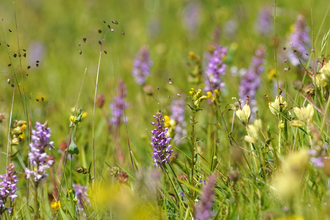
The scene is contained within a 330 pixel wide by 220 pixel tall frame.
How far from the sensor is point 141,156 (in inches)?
90.6

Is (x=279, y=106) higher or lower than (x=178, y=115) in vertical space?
lower

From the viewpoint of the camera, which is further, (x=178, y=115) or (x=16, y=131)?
(x=178, y=115)

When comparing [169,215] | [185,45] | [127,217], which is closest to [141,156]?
[169,215]

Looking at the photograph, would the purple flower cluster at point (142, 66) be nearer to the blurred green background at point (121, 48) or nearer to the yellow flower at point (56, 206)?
the blurred green background at point (121, 48)

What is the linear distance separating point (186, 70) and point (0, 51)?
333 centimetres

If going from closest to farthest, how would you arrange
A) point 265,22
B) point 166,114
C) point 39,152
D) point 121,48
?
point 39,152
point 166,114
point 265,22
point 121,48

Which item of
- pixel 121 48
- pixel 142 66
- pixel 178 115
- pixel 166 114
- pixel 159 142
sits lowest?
pixel 159 142

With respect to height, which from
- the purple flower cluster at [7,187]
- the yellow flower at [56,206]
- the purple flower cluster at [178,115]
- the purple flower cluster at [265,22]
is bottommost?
the yellow flower at [56,206]

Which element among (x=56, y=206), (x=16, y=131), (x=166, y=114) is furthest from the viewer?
(x=166, y=114)

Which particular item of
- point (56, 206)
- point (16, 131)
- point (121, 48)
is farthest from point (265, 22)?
point (56, 206)

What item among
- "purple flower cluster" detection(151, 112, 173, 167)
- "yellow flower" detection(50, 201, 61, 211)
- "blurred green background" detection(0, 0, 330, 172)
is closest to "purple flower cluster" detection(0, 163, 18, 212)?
"yellow flower" detection(50, 201, 61, 211)

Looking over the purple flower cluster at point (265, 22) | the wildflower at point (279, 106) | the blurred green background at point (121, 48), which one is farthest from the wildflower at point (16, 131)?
the purple flower cluster at point (265, 22)

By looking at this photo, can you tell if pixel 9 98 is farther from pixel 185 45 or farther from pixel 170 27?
pixel 170 27

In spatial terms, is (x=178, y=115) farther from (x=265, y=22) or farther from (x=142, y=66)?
(x=265, y=22)
